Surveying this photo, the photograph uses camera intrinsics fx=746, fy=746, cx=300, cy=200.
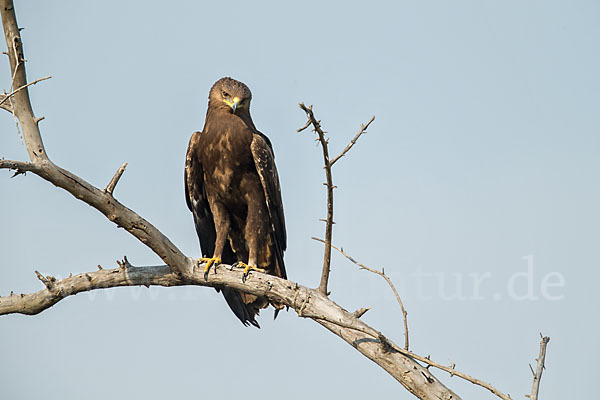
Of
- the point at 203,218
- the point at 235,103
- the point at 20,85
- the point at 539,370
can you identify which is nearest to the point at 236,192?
the point at 203,218

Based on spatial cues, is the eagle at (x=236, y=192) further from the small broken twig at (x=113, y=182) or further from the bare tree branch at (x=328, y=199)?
the small broken twig at (x=113, y=182)

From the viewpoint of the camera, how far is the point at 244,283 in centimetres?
509

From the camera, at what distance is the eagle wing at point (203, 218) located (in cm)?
605

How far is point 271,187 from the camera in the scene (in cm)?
605

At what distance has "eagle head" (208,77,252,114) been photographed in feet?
20.6

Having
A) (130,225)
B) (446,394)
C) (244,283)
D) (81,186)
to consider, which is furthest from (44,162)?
(446,394)

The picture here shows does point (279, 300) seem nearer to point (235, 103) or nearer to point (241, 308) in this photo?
point (241, 308)

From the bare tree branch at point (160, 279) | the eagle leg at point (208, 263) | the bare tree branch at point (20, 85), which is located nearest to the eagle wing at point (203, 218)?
the eagle leg at point (208, 263)

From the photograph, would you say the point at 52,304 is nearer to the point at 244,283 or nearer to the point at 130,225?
the point at 130,225

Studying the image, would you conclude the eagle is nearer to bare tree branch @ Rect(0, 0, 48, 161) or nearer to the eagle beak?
the eagle beak

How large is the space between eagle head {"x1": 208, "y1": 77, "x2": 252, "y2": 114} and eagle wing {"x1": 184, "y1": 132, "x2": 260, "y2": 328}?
339mm

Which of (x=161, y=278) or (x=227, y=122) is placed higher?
(x=227, y=122)

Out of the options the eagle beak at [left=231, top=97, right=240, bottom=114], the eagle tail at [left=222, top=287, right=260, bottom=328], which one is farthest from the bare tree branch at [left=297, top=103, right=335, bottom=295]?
the eagle beak at [left=231, top=97, right=240, bottom=114]

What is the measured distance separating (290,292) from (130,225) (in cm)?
110
